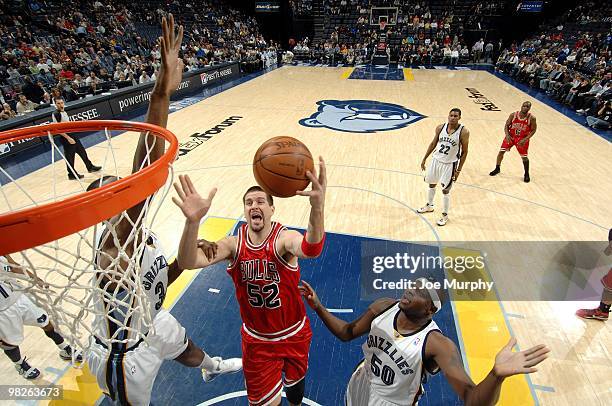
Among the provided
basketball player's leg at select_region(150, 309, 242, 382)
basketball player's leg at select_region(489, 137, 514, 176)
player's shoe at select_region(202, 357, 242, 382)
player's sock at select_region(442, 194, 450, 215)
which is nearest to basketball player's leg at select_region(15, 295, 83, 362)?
basketball player's leg at select_region(150, 309, 242, 382)

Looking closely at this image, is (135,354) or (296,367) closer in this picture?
(135,354)

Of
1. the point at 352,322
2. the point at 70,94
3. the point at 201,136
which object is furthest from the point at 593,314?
the point at 70,94

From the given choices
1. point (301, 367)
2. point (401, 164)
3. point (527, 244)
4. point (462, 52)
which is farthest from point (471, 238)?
point (462, 52)

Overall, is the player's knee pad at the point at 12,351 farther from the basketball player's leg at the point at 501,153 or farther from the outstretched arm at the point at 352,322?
the basketball player's leg at the point at 501,153

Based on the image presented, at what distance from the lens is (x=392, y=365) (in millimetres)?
2217

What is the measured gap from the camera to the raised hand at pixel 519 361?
1575mm

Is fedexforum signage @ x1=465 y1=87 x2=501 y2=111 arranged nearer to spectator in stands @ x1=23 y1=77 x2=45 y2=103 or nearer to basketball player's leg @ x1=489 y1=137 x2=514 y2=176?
basketball player's leg @ x1=489 y1=137 x2=514 y2=176

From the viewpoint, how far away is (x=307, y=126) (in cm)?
1049

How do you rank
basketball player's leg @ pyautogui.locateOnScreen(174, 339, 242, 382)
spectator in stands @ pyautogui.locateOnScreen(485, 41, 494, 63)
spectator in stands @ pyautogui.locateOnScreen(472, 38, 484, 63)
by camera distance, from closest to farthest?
basketball player's leg @ pyautogui.locateOnScreen(174, 339, 242, 382) → spectator in stands @ pyautogui.locateOnScreen(472, 38, 484, 63) → spectator in stands @ pyautogui.locateOnScreen(485, 41, 494, 63)

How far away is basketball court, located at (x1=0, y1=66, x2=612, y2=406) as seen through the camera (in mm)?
3391

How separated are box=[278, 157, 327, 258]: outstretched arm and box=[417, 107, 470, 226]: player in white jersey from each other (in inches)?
145

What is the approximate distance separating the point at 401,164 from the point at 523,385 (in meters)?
5.25

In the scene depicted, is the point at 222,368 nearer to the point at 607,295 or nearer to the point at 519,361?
the point at 519,361

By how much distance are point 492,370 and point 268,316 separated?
1401 millimetres
